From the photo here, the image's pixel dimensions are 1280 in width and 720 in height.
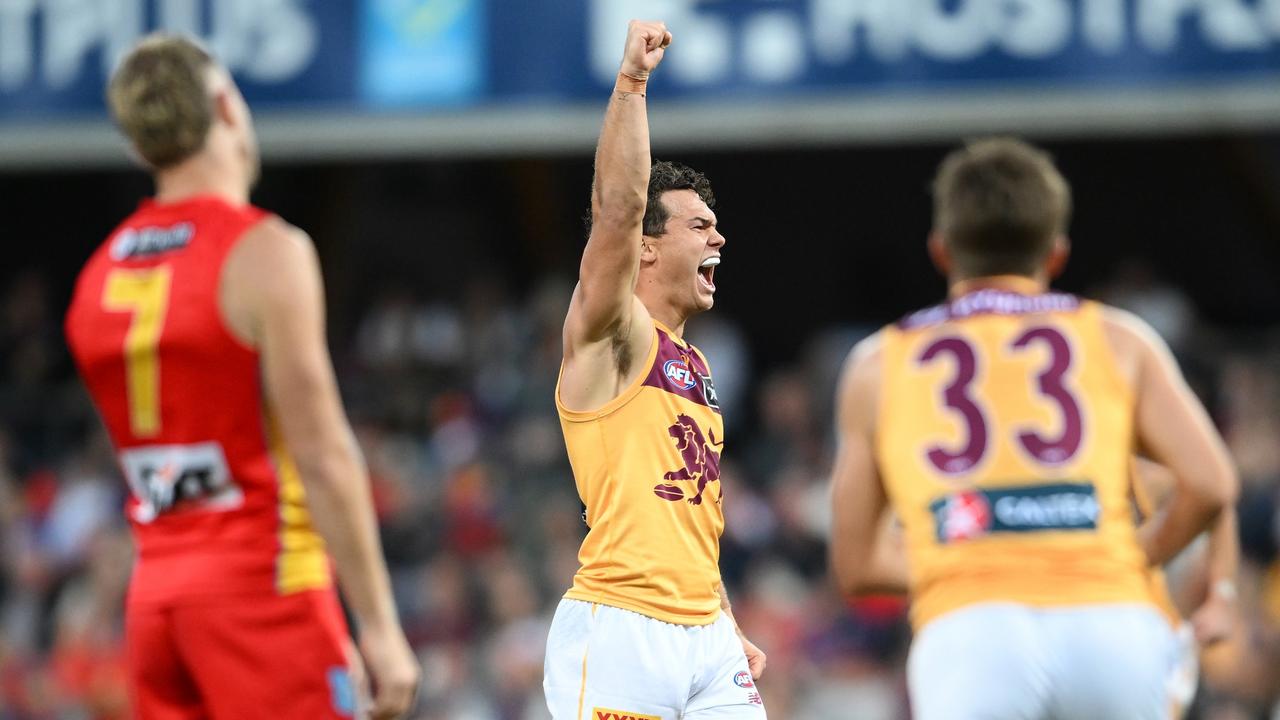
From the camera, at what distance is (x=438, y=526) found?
12.6 m

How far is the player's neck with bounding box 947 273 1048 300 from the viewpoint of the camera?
3.87 m

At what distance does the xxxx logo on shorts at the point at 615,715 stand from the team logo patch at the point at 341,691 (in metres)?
1.09

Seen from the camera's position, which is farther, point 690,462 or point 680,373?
point 680,373

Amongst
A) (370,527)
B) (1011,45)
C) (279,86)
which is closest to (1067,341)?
(370,527)

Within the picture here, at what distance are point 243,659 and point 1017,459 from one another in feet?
5.71

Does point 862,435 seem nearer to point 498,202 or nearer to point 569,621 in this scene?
point 569,621

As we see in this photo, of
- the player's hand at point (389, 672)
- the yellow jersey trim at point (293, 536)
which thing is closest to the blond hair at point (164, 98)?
the yellow jersey trim at point (293, 536)

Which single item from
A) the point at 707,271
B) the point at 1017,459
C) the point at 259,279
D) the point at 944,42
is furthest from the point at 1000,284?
the point at 944,42

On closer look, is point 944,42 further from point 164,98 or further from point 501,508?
point 164,98

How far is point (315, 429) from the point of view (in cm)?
346

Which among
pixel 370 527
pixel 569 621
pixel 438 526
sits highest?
pixel 370 527

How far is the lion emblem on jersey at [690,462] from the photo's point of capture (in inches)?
185

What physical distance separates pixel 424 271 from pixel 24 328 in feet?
13.2

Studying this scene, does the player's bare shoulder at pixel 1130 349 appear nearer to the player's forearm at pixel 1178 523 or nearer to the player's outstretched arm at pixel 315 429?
the player's forearm at pixel 1178 523
